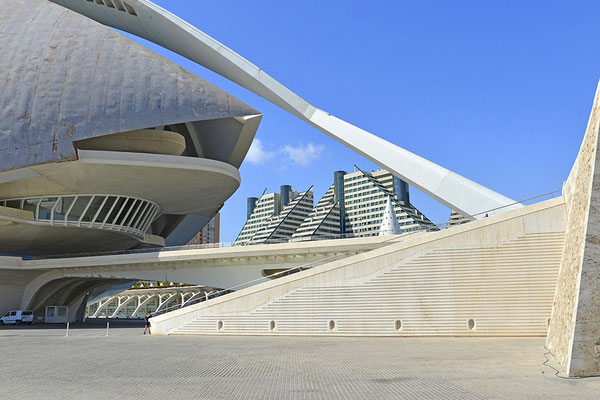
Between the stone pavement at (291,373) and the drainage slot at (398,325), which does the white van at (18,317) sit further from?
the drainage slot at (398,325)

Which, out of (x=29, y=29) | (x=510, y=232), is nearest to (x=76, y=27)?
(x=29, y=29)

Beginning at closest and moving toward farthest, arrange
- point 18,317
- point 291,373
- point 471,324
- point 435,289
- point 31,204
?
point 291,373 → point 471,324 → point 435,289 → point 31,204 → point 18,317

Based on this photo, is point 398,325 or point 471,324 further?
point 398,325

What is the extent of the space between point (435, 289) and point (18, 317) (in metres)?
27.8

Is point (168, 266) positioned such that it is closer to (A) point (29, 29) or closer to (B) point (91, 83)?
(B) point (91, 83)

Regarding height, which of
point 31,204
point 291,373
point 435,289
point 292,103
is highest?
point 292,103

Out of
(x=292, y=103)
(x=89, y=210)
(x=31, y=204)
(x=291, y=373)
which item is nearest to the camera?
(x=291, y=373)

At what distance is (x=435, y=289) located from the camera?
17.6 metres

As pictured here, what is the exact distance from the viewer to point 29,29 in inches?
1256

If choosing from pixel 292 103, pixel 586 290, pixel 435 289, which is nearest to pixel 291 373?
pixel 586 290

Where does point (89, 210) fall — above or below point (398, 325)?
above

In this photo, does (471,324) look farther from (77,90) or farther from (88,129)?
(77,90)

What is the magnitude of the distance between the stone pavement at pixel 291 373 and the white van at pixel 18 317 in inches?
816

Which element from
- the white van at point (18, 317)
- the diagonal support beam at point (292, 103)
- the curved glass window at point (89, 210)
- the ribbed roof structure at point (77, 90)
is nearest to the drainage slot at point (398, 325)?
the diagonal support beam at point (292, 103)
